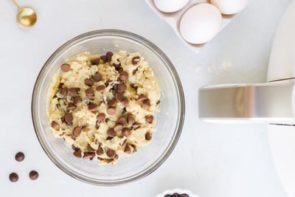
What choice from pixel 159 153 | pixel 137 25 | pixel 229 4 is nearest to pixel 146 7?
pixel 137 25

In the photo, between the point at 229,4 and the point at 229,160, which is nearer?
the point at 229,4

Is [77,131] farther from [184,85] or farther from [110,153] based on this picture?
Result: [184,85]

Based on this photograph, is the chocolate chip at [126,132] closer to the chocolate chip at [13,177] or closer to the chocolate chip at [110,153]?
the chocolate chip at [110,153]

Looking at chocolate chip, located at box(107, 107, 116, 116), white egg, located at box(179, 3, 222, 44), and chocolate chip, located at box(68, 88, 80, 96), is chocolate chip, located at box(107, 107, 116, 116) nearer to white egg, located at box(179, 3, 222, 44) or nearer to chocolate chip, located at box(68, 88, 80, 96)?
chocolate chip, located at box(68, 88, 80, 96)

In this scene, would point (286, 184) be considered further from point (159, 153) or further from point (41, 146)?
point (41, 146)

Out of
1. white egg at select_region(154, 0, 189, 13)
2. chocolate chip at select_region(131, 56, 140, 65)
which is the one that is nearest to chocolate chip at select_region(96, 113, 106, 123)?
chocolate chip at select_region(131, 56, 140, 65)
